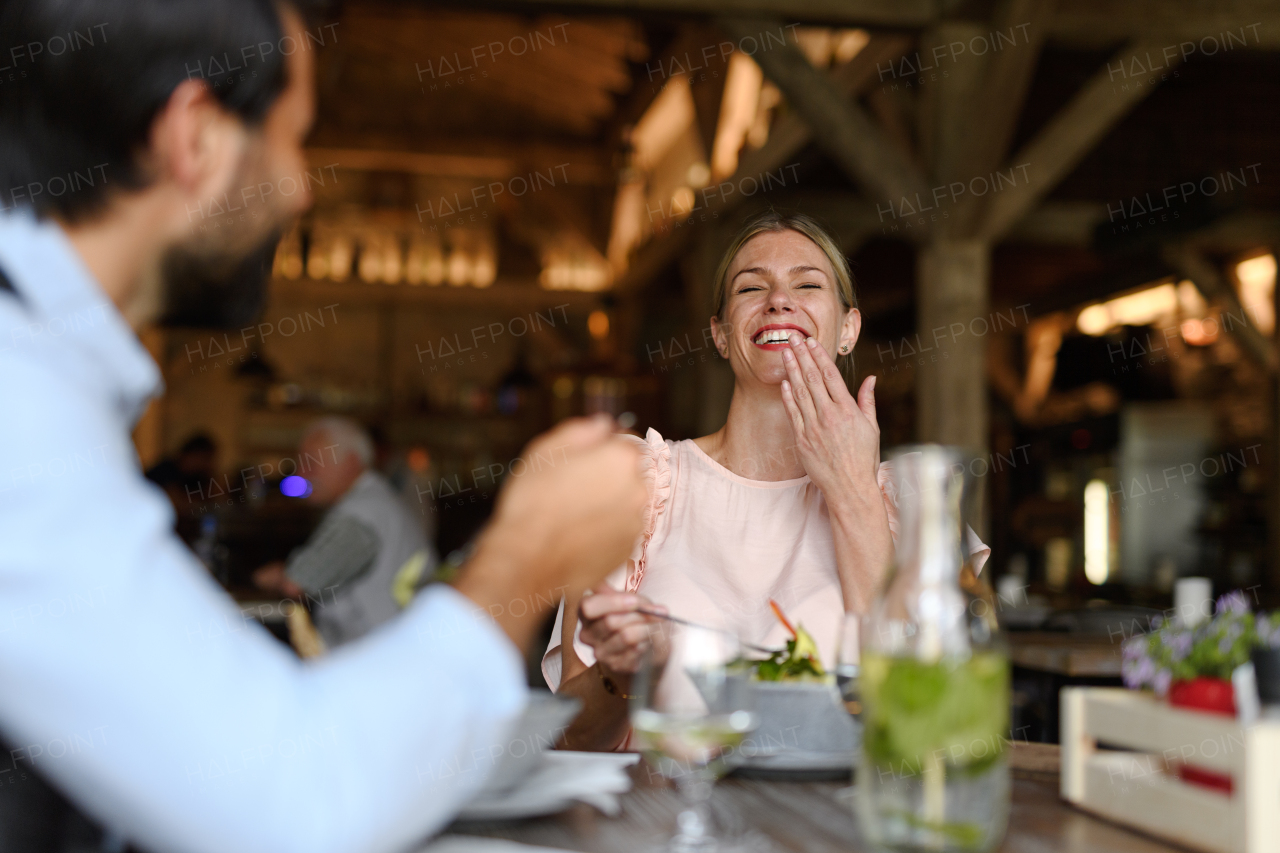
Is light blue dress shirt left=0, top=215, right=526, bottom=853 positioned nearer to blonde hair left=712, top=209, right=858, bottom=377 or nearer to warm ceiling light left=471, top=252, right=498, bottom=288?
blonde hair left=712, top=209, right=858, bottom=377

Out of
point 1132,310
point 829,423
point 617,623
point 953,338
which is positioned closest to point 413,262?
point 1132,310

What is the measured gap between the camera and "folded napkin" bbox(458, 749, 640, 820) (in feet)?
3.11

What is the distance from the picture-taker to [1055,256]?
8.66 metres

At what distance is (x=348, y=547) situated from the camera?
12.9ft

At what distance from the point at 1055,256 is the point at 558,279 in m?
5.63

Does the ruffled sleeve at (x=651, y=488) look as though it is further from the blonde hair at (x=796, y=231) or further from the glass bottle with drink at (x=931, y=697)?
the glass bottle with drink at (x=931, y=697)

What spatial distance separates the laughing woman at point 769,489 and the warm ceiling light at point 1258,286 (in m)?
7.14

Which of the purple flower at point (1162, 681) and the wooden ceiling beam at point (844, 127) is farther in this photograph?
the wooden ceiling beam at point (844, 127)

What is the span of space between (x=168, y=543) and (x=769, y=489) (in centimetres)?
131

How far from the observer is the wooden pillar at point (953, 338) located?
4.49 meters

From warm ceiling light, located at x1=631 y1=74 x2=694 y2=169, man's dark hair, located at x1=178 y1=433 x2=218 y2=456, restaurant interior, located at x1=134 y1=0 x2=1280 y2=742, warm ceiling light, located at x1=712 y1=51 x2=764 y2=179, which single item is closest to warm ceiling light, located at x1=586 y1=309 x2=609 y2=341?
restaurant interior, located at x1=134 y1=0 x2=1280 y2=742

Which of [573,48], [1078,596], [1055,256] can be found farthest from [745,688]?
[573,48]

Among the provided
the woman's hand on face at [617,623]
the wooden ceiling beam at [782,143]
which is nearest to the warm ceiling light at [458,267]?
the wooden ceiling beam at [782,143]

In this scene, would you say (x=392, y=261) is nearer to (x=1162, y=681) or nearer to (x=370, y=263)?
(x=370, y=263)
